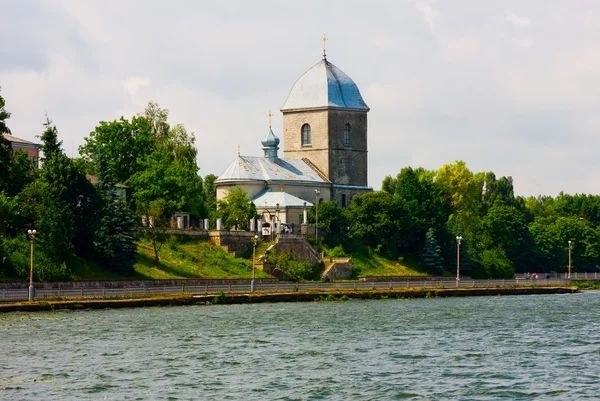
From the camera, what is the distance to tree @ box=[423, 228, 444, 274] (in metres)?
94.4

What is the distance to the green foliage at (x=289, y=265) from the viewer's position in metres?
82.4

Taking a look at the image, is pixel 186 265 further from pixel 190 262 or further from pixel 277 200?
pixel 277 200

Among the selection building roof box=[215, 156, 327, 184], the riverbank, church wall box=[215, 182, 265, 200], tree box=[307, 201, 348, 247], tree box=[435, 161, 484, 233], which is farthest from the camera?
tree box=[435, 161, 484, 233]

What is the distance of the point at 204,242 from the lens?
3297 inches

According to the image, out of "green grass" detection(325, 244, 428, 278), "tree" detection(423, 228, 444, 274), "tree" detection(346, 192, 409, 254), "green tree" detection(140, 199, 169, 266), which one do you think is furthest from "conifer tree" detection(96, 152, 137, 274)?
"tree" detection(423, 228, 444, 274)

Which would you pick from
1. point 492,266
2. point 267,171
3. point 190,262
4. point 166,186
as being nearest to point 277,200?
point 267,171

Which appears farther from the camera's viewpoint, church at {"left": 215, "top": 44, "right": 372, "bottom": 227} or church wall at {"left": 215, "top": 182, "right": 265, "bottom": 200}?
church at {"left": 215, "top": 44, "right": 372, "bottom": 227}

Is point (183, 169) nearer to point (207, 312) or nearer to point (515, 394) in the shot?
point (207, 312)

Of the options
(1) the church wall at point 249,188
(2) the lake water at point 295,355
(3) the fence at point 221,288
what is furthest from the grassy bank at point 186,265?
(2) the lake water at point 295,355

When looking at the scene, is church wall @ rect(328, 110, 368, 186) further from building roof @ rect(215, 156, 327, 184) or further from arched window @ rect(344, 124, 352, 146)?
building roof @ rect(215, 156, 327, 184)

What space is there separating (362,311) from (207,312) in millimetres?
8468

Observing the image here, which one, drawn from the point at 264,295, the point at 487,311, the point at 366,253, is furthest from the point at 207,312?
the point at 366,253

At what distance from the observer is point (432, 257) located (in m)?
94.7

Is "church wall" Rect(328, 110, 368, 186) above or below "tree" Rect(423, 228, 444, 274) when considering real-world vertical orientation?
above
